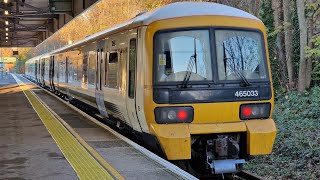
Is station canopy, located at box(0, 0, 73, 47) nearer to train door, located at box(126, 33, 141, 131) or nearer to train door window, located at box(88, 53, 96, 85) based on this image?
train door window, located at box(88, 53, 96, 85)

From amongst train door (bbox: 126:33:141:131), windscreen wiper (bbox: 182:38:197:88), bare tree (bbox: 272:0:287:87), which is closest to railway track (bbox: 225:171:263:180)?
train door (bbox: 126:33:141:131)

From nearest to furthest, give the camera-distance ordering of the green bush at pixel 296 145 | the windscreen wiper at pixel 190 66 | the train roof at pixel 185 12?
1. the windscreen wiper at pixel 190 66
2. the train roof at pixel 185 12
3. the green bush at pixel 296 145

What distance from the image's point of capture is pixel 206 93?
773cm

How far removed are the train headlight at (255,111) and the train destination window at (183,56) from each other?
77cm

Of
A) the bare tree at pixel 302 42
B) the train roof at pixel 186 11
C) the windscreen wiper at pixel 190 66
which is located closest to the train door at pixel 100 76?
the train roof at pixel 186 11

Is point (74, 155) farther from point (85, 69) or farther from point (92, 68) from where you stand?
point (85, 69)

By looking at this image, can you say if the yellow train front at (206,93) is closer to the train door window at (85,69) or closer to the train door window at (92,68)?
the train door window at (92,68)

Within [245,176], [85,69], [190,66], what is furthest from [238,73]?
[85,69]

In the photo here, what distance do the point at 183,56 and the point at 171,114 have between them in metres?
0.96

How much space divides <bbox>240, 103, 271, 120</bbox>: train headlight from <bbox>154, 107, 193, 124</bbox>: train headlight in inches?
37.7

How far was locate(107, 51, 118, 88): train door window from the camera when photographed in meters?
10.2

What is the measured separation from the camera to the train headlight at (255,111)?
7.90 meters

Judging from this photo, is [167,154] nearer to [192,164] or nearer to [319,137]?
[192,164]

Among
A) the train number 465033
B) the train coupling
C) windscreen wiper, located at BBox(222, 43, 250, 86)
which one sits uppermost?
windscreen wiper, located at BBox(222, 43, 250, 86)
